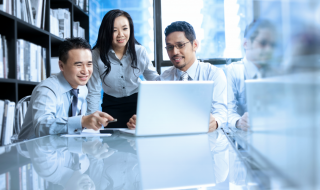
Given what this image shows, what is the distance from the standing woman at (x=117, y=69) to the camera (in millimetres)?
1974

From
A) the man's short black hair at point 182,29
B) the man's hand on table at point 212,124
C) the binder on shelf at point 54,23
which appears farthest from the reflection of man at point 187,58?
the binder on shelf at point 54,23

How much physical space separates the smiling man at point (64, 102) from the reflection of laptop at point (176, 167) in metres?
0.53

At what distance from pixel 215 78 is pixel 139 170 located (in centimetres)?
138

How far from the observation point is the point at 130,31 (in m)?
2.07

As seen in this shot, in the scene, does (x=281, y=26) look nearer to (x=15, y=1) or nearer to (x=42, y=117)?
(x=42, y=117)

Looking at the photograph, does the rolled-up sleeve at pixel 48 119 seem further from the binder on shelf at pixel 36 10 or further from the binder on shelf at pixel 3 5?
the binder on shelf at pixel 36 10

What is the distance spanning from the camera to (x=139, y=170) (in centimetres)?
52

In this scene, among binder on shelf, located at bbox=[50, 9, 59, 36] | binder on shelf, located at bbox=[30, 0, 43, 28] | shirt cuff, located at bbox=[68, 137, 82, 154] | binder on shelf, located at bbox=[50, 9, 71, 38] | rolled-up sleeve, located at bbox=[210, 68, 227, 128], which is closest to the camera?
shirt cuff, located at bbox=[68, 137, 82, 154]

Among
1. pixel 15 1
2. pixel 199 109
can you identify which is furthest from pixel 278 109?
pixel 15 1

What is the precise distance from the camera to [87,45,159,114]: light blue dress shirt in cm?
201

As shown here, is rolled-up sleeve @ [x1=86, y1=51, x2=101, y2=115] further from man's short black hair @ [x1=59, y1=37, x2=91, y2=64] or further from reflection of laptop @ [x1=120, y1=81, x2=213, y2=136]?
A: reflection of laptop @ [x1=120, y1=81, x2=213, y2=136]

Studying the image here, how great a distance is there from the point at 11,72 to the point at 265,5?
6.34ft

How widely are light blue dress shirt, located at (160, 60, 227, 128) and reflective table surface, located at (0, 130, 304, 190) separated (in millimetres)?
883

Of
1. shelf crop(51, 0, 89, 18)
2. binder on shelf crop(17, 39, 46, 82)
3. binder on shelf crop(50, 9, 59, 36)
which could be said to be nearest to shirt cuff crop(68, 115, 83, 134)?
binder on shelf crop(17, 39, 46, 82)
